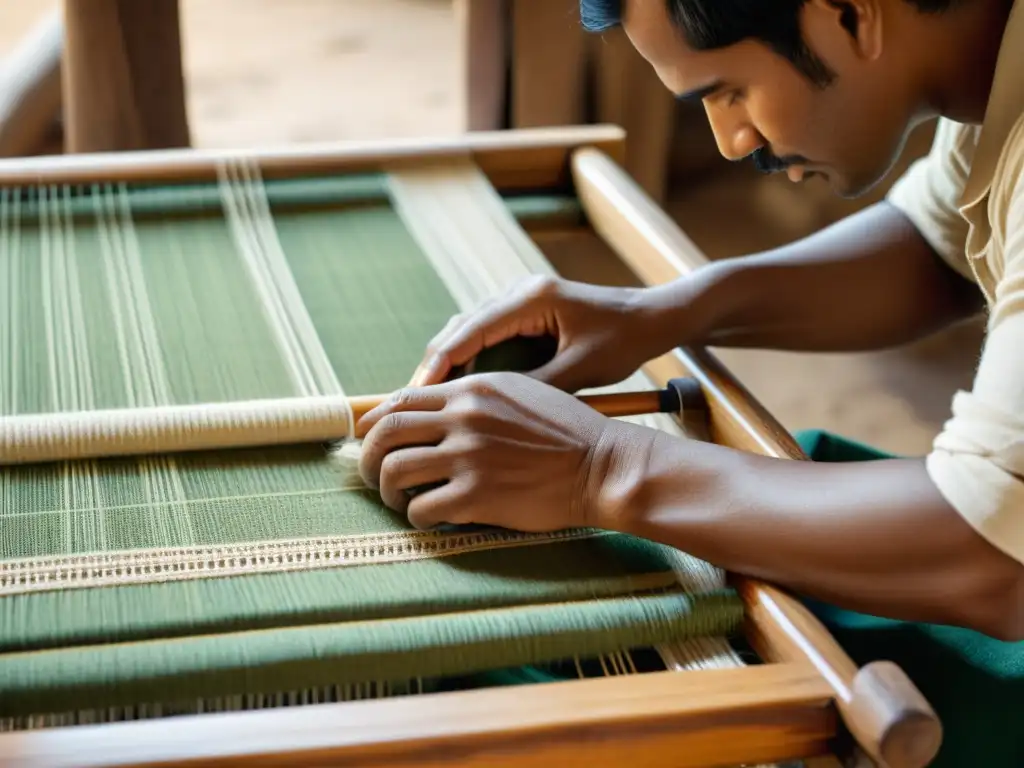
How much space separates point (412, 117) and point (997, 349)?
2.49m

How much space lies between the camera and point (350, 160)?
137cm

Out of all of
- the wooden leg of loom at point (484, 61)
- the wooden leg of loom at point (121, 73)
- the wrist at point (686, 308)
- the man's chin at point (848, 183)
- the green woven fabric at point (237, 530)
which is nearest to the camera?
the green woven fabric at point (237, 530)

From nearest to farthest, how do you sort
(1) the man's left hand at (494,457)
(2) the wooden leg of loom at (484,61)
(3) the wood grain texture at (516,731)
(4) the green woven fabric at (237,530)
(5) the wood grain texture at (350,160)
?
(3) the wood grain texture at (516,731)
(4) the green woven fabric at (237,530)
(1) the man's left hand at (494,457)
(5) the wood grain texture at (350,160)
(2) the wooden leg of loom at (484,61)

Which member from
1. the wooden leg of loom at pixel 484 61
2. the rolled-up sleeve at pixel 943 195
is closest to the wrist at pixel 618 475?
the rolled-up sleeve at pixel 943 195

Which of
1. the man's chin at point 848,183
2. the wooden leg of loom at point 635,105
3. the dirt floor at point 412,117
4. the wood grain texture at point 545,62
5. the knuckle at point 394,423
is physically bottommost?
the dirt floor at point 412,117

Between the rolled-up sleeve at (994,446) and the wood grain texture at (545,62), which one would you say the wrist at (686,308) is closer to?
the rolled-up sleeve at (994,446)

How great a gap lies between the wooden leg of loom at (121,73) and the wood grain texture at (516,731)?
4.23 feet

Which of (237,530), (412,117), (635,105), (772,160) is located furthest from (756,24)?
(412,117)

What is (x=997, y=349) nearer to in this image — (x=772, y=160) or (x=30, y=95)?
(x=772, y=160)

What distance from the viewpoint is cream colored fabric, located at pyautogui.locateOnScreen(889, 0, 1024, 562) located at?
69 centimetres

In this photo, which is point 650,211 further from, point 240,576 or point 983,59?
point 240,576

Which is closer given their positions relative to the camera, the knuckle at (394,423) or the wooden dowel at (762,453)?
the wooden dowel at (762,453)

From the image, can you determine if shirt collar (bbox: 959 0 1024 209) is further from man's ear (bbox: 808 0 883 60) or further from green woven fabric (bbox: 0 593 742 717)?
green woven fabric (bbox: 0 593 742 717)

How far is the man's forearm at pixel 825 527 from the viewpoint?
2.32 ft
